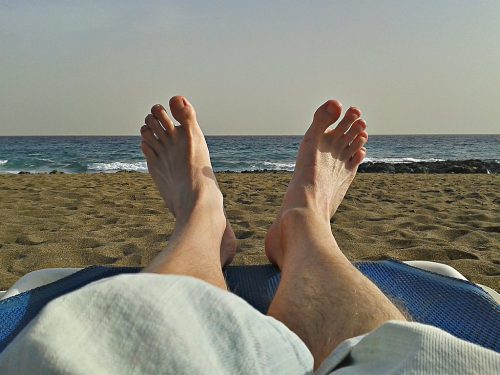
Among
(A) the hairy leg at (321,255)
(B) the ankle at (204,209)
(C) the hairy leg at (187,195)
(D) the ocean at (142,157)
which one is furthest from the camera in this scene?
(D) the ocean at (142,157)

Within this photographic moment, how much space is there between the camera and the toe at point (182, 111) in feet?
7.00

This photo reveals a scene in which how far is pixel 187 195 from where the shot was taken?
1.72 meters

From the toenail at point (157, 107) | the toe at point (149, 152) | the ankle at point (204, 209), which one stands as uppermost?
the toenail at point (157, 107)

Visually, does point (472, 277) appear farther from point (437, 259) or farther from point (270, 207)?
point (270, 207)

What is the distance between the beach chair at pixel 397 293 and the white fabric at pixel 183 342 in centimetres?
58

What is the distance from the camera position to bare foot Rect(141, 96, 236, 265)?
5.32 ft

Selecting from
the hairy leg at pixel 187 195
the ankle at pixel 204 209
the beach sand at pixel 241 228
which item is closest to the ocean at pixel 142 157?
the beach sand at pixel 241 228

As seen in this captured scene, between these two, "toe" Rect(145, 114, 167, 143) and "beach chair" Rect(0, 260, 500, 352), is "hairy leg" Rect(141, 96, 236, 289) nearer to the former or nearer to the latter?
"toe" Rect(145, 114, 167, 143)

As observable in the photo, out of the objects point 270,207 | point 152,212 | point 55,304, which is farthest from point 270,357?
point 270,207

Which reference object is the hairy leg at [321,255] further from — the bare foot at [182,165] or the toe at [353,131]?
the bare foot at [182,165]

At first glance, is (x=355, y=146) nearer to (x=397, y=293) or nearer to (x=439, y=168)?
(x=397, y=293)

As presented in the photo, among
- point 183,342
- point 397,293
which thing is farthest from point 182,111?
point 183,342

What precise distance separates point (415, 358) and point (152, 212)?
2.94m

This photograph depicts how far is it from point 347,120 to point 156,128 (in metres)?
0.85
